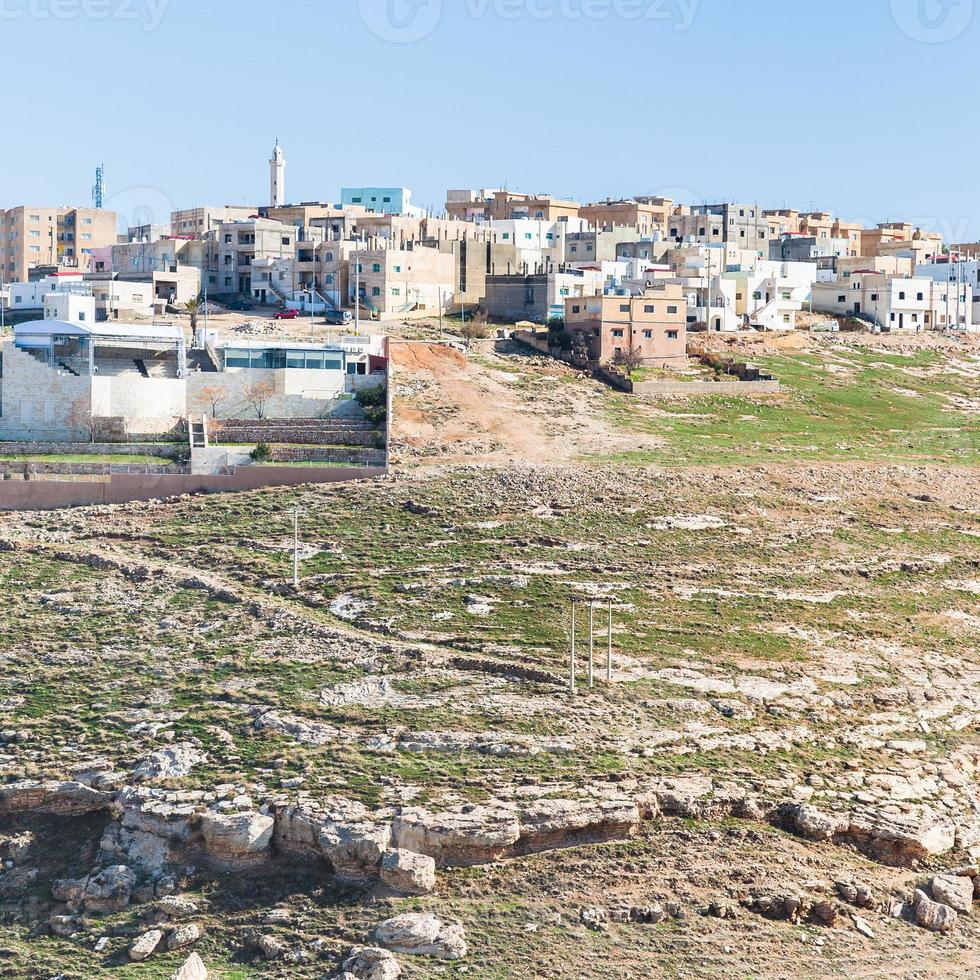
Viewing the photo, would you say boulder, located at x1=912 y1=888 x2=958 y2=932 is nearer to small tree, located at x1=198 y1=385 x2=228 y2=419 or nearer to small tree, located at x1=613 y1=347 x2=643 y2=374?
small tree, located at x1=198 y1=385 x2=228 y2=419

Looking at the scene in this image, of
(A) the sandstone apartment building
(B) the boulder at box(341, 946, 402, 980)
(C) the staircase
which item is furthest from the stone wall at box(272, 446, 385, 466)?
(A) the sandstone apartment building

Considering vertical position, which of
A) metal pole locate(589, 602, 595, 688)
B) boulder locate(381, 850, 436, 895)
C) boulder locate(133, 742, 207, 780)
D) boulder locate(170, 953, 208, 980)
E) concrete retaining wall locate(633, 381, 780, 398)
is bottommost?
boulder locate(170, 953, 208, 980)

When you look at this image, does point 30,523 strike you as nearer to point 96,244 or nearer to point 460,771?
point 460,771

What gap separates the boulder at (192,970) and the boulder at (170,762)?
4.08 m

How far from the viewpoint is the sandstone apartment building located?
85562 mm

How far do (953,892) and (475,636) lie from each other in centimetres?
1047

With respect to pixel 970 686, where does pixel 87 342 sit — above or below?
above

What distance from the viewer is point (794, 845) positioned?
2500 cm

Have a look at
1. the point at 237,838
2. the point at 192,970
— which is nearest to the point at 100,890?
the point at 237,838

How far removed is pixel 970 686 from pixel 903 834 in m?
6.72

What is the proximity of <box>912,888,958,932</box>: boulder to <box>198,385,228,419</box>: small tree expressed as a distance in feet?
89.4

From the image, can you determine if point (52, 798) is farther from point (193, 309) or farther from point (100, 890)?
point (193, 309)

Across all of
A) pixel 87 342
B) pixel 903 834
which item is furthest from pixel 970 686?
pixel 87 342

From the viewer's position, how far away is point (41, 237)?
8631cm
